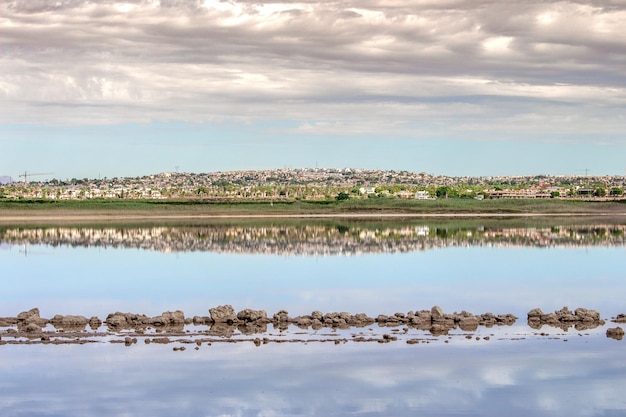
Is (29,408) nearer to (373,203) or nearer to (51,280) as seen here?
(51,280)

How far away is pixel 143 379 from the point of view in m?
19.1

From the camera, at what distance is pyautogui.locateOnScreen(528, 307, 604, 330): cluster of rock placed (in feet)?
82.6

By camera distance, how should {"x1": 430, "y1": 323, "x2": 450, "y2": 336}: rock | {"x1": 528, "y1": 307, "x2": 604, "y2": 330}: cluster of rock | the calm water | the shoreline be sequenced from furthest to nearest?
the shoreline → {"x1": 528, "y1": 307, "x2": 604, "y2": 330}: cluster of rock → {"x1": 430, "y1": 323, "x2": 450, "y2": 336}: rock → the calm water

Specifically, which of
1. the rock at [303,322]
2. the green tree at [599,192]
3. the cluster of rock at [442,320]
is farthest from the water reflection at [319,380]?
the green tree at [599,192]

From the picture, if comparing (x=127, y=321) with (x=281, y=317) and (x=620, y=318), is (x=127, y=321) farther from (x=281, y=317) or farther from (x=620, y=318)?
(x=620, y=318)

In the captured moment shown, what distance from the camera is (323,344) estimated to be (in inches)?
884

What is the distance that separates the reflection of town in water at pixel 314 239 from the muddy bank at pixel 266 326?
77.1 feet

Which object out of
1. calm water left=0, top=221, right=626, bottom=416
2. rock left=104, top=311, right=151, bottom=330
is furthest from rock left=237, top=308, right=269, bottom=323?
rock left=104, top=311, right=151, bottom=330

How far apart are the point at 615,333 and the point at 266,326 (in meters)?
8.18

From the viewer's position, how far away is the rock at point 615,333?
23408 mm

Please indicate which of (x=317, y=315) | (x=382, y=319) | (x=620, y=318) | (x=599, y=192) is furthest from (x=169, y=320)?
(x=599, y=192)

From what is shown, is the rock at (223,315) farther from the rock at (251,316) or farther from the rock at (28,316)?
the rock at (28,316)

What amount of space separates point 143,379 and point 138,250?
34182mm

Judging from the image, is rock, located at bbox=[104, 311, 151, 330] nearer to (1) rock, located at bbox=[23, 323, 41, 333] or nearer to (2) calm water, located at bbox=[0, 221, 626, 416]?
(1) rock, located at bbox=[23, 323, 41, 333]
